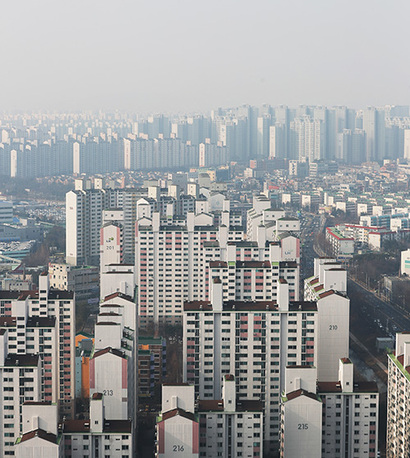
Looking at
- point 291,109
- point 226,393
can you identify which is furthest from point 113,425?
point 291,109

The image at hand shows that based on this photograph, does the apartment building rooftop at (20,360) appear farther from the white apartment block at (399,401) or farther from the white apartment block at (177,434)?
the white apartment block at (399,401)

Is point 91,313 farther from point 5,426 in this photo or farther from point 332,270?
point 5,426

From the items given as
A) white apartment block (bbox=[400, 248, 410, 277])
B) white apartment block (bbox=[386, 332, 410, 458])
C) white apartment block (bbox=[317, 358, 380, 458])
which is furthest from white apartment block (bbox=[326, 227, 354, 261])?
white apartment block (bbox=[317, 358, 380, 458])

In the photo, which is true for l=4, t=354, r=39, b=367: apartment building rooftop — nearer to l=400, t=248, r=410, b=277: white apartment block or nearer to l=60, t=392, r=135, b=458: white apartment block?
l=60, t=392, r=135, b=458: white apartment block

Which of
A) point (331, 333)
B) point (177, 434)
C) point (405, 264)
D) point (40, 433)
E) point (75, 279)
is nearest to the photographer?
point (40, 433)

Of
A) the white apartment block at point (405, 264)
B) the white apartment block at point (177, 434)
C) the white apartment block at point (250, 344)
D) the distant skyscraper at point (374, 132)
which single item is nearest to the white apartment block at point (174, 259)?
the white apartment block at point (250, 344)

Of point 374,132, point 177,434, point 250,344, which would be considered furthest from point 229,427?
point 374,132

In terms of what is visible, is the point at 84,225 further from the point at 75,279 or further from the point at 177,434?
the point at 177,434
